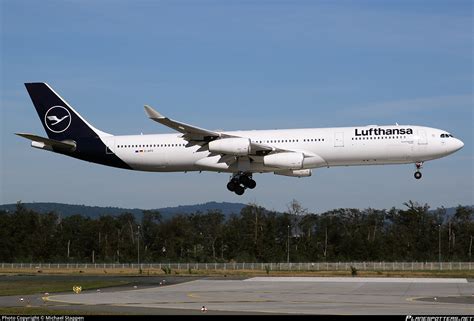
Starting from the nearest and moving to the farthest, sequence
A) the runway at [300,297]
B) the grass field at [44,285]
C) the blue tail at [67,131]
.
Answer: the runway at [300,297], the grass field at [44,285], the blue tail at [67,131]

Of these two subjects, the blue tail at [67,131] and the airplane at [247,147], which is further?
the blue tail at [67,131]

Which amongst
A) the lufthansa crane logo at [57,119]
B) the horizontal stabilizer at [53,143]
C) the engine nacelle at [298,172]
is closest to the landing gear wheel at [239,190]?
the engine nacelle at [298,172]

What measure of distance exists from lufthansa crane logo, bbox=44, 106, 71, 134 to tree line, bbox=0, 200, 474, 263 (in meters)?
36.6

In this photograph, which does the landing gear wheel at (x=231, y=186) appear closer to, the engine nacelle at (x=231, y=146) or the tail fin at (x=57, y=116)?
the engine nacelle at (x=231, y=146)

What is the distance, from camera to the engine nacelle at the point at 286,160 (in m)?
61.7

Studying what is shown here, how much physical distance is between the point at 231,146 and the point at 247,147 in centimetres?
118

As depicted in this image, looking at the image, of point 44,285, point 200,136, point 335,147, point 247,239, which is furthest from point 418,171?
point 247,239

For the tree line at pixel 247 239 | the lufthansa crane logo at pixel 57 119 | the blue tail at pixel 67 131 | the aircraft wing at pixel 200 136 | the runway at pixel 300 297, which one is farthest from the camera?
the tree line at pixel 247 239

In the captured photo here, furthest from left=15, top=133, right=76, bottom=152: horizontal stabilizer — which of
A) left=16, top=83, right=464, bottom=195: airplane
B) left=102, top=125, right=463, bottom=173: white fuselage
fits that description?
left=102, top=125, right=463, bottom=173: white fuselage

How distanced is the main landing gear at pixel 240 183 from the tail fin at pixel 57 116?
11490mm

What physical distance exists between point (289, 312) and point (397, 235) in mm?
89554

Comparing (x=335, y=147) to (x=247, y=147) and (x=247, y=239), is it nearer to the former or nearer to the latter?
(x=247, y=147)

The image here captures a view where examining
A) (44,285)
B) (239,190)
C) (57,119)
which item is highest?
(57,119)

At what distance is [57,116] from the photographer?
71750 mm
